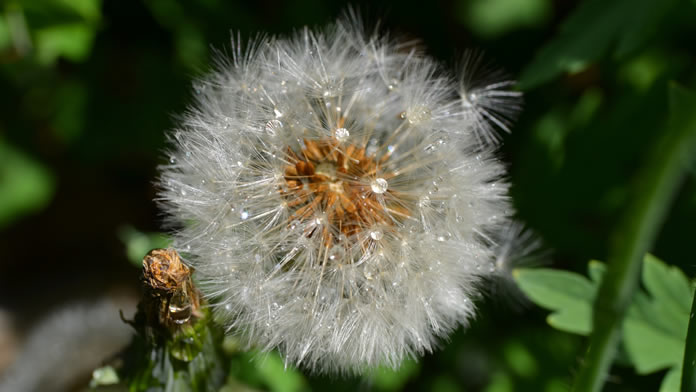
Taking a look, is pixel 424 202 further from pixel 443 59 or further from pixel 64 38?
pixel 64 38

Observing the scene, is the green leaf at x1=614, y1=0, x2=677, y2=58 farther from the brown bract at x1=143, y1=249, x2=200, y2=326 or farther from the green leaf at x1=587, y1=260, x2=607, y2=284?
the brown bract at x1=143, y1=249, x2=200, y2=326

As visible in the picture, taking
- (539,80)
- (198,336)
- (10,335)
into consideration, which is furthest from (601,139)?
(10,335)

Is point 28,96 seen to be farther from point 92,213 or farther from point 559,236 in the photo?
point 559,236

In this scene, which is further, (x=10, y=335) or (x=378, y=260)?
(x=10, y=335)

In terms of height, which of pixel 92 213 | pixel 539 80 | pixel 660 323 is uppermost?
pixel 539 80

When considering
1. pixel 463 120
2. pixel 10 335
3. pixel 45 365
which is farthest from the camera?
pixel 10 335

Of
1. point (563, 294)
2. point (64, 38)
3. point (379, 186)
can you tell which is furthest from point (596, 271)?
point (64, 38)

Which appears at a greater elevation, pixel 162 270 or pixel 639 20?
pixel 639 20

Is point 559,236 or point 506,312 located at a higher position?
point 559,236
